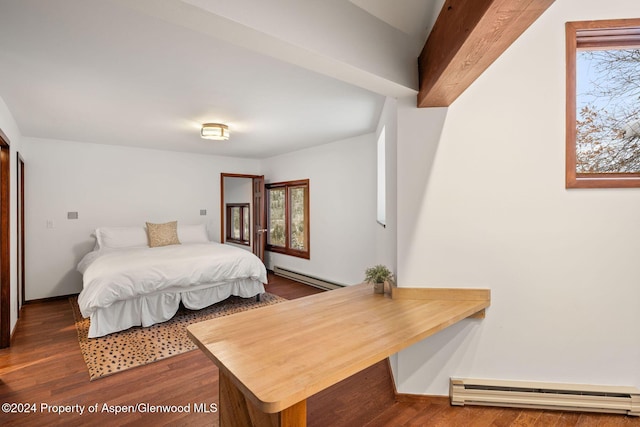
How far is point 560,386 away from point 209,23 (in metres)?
2.77

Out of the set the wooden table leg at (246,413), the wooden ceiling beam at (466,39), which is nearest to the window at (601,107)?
the wooden ceiling beam at (466,39)

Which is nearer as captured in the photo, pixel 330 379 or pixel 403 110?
pixel 330 379

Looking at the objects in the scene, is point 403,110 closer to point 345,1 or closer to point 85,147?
point 345,1

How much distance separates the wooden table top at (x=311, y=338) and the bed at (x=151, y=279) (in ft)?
6.72

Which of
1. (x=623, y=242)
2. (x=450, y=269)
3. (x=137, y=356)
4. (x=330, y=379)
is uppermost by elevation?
(x=623, y=242)

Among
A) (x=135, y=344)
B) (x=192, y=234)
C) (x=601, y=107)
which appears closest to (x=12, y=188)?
(x=135, y=344)

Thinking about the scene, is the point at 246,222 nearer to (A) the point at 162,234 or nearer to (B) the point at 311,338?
(A) the point at 162,234

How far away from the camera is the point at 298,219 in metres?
5.47

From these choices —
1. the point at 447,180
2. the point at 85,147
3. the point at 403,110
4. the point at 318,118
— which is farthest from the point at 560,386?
the point at 85,147

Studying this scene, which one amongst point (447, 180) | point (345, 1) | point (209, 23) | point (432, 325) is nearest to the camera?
point (209, 23)

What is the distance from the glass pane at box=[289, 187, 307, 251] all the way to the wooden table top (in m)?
3.35

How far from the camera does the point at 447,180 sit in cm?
194

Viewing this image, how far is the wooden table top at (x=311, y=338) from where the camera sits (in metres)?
1.04

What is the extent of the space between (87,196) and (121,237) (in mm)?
864
